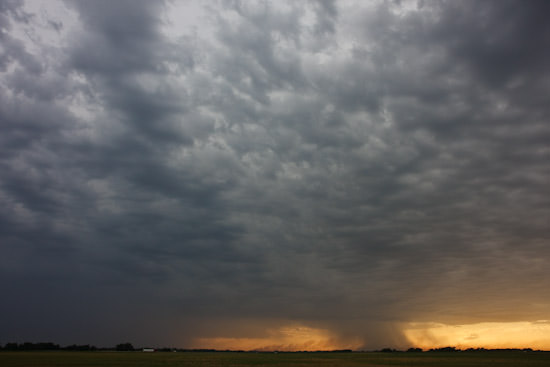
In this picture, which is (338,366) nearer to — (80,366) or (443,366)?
(443,366)

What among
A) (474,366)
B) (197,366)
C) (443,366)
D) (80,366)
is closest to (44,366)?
(80,366)

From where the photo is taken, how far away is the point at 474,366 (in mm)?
103062

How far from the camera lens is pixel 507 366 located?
329 feet

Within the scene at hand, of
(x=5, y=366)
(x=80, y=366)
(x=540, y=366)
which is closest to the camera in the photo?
(x=5, y=366)

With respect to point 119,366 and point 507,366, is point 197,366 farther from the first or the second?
point 507,366

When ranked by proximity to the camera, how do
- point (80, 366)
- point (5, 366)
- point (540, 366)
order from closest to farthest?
1. point (5, 366)
2. point (80, 366)
3. point (540, 366)

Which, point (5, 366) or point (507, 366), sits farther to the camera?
point (507, 366)

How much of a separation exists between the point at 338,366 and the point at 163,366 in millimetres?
40177

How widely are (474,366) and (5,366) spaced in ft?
Result: 352

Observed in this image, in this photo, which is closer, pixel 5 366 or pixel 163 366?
pixel 5 366

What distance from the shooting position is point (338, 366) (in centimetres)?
9550

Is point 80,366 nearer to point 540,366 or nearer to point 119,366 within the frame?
point 119,366

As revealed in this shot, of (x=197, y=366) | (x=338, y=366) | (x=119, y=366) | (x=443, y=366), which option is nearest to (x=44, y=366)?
(x=119, y=366)

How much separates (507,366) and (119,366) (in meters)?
92.2
